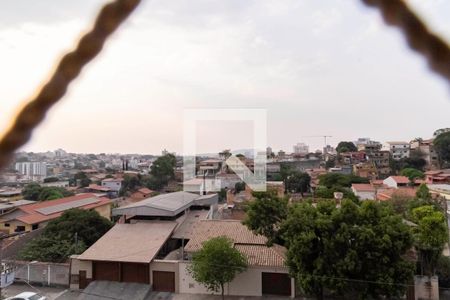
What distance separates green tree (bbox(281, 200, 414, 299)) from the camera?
7430 millimetres

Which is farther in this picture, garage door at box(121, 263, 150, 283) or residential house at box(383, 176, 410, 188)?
residential house at box(383, 176, 410, 188)

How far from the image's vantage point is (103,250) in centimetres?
1045

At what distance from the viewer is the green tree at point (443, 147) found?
103ft

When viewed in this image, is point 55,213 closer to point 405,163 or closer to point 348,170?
point 348,170

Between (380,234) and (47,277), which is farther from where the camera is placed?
(47,277)

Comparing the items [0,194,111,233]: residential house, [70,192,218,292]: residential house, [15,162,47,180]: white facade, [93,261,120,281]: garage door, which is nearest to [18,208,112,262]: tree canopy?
[70,192,218,292]: residential house

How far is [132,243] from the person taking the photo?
10938 millimetres

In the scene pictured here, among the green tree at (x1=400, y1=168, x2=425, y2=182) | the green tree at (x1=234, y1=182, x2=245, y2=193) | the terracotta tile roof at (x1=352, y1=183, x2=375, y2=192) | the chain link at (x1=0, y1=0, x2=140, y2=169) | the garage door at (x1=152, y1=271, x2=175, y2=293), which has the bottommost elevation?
the garage door at (x1=152, y1=271, x2=175, y2=293)

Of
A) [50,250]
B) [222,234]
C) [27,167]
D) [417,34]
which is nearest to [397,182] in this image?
[222,234]

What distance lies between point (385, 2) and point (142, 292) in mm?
10338

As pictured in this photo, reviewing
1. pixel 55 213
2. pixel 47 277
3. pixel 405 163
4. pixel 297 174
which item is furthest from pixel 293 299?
pixel 405 163

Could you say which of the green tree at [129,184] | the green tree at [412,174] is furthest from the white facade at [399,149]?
the green tree at [129,184]

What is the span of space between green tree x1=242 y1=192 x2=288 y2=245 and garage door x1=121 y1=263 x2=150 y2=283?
3587mm

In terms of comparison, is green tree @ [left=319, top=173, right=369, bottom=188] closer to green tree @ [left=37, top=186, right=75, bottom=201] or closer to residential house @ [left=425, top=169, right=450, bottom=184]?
residential house @ [left=425, top=169, right=450, bottom=184]
